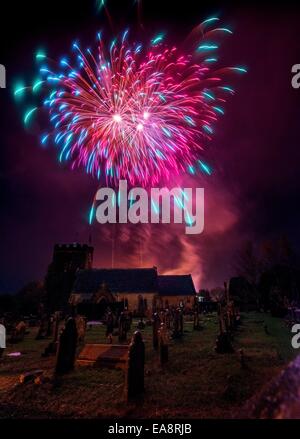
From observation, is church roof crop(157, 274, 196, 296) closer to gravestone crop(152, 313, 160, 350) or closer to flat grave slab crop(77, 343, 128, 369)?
gravestone crop(152, 313, 160, 350)

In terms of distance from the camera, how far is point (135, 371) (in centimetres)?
917

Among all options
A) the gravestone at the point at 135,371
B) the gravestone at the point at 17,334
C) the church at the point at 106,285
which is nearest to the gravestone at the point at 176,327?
the gravestone at the point at 17,334

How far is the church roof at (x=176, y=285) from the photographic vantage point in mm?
57938

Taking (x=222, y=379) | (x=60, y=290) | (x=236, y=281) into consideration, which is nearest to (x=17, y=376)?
(x=222, y=379)

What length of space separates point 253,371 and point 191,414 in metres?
4.72

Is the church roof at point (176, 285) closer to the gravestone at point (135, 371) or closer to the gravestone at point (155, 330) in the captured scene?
the gravestone at point (155, 330)

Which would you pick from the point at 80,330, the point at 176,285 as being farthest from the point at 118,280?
the point at 80,330

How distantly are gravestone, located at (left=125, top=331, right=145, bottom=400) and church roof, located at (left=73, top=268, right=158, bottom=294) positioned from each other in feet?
144

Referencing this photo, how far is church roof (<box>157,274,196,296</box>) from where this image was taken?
57938 mm

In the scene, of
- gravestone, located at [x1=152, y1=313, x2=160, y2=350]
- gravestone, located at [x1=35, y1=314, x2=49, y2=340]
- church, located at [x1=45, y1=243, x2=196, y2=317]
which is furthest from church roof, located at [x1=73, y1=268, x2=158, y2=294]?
gravestone, located at [x1=152, y1=313, x2=160, y2=350]

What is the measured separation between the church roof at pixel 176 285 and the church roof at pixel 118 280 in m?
3.99

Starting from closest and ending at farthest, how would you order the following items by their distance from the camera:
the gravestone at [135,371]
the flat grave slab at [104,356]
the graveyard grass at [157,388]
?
the graveyard grass at [157,388] < the gravestone at [135,371] < the flat grave slab at [104,356]

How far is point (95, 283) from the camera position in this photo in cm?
5572
